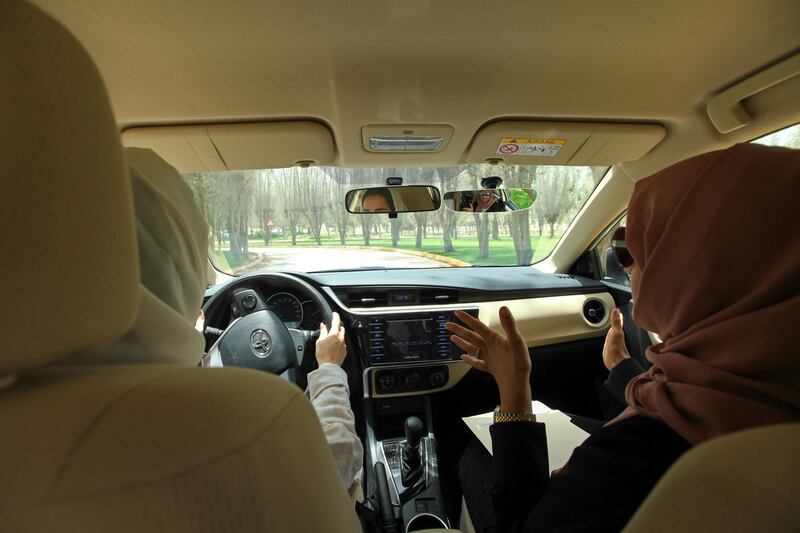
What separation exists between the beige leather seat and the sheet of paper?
1413 millimetres

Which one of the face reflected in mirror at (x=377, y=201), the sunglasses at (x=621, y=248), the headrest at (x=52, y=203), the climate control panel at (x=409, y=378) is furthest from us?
the climate control panel at (x=409, y=378)

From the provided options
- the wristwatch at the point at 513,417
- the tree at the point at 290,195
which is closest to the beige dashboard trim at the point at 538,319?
the tree at the point at 290,195

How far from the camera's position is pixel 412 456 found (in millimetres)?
2246

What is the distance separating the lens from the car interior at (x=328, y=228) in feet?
1.26

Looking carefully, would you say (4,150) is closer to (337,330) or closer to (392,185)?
(337,330)

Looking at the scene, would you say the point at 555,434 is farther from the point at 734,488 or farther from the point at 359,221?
the point at 359,221

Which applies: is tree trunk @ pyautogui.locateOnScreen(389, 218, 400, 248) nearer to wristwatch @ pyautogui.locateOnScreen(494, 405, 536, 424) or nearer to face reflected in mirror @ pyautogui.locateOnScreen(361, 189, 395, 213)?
face reflected in mirror @ pyautogui.locateOnScreen(361, 189, 395, 213)

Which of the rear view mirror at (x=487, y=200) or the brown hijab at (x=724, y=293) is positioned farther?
the rear view mirror at (x=487, y=200)

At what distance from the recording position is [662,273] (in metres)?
0.91

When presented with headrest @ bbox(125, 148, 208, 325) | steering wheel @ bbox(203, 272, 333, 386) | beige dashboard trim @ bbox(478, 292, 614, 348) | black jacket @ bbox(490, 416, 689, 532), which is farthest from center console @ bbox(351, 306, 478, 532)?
headrest @ bbox(125, 148, 208, 325)

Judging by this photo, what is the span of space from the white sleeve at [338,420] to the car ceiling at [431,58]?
1172mm

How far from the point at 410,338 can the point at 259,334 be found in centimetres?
96

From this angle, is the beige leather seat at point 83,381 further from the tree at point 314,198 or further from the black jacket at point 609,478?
the tree at point 314,198

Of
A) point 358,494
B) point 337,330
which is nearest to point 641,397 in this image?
point 358,494
